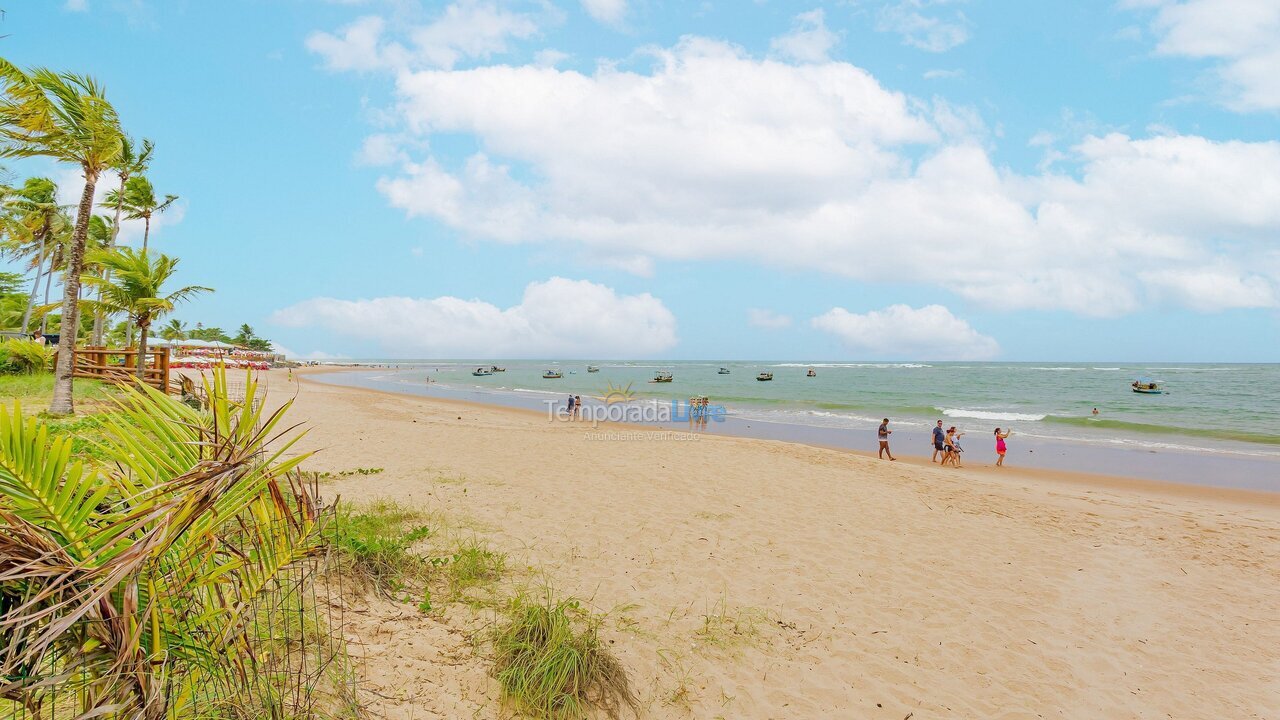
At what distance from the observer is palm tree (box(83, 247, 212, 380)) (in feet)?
50.9

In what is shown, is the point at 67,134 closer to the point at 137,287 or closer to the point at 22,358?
the point at 137,287

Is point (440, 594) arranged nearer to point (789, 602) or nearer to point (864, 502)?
point (789, 602)

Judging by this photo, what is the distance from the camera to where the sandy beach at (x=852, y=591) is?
4.70 metres

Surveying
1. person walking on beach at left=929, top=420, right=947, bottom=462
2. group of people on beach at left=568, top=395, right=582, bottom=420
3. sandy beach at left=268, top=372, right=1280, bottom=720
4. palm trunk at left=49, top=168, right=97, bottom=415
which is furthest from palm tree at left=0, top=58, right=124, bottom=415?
person walking on beach at left=929, top=420, right=947, bottom=462

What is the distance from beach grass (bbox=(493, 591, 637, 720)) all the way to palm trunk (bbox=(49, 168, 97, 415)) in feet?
49.1

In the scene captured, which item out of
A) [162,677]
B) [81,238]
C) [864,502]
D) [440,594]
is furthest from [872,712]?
[81,238]

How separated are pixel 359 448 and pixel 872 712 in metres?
13.4

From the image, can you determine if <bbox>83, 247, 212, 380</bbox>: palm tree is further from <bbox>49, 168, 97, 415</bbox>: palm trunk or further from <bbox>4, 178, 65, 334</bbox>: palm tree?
<bbox>4, 178, 65, 334</bbox>: palm tree

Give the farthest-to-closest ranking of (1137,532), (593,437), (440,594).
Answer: (593,437)
(1137,532)
(440,594)

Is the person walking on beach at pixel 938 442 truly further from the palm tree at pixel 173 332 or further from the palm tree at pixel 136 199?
the palm tree at pixel 173 332

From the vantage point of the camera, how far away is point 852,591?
666 cm

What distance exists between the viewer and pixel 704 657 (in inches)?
196

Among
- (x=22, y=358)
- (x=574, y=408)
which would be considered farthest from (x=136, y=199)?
(x=574, y=408)

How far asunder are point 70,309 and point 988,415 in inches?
1638
